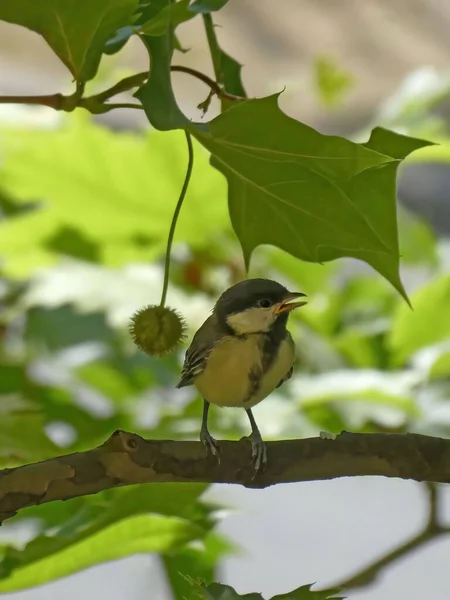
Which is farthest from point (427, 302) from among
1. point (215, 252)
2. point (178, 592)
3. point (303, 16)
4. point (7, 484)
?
point (303, 16)

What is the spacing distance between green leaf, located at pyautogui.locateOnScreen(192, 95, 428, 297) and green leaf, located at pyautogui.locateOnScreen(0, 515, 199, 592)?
0.53ft

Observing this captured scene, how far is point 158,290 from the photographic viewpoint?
627 millimetres

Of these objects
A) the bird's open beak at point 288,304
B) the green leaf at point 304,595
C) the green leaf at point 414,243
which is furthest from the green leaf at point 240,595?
the green leaf at point 414,243

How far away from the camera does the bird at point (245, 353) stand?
293mm

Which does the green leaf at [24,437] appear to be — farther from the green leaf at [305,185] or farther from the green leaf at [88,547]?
the green leaf at [305,185]

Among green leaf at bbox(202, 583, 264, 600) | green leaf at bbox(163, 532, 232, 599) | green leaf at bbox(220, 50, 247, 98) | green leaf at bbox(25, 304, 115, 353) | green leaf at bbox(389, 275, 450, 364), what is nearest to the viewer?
green leaf at bbox(202, 583, 264, 600)

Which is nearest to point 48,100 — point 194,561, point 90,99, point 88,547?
point 90,99

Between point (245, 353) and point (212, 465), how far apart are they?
0.04 metres

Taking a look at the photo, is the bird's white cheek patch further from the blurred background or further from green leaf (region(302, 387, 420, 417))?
green leaf (region(302, 387, 420, 417))

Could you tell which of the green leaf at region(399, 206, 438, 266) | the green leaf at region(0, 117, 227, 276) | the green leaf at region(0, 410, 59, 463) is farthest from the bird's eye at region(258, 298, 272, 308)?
the green leaf at region(399, 206, 438, 266)

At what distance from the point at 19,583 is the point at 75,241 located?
1.27 ft

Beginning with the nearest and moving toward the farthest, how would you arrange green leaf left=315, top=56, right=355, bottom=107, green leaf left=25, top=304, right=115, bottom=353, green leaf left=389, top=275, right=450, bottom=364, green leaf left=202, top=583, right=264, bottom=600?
1. green leaf left=202, top=583, right=264, bottom=600
2. green leaf left=389, top=275, right=450, bottom=364
3. green leaf left=25, top=304, right=115, bottom=353
4. green leaf left=315, top=56, right=355, bottom=107

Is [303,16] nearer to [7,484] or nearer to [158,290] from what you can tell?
[158,290]

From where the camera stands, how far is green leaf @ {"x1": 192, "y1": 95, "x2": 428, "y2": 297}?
0.27 m
